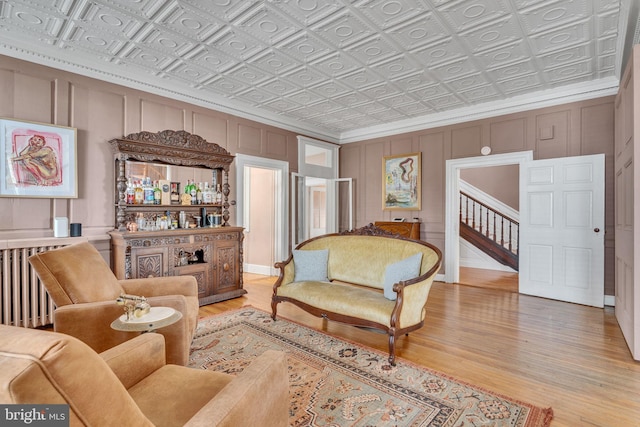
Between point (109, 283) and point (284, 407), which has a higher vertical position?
point (109, 283)

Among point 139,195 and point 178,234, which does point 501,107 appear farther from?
point 139,195

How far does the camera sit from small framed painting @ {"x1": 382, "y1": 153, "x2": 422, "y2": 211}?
20.4 ft

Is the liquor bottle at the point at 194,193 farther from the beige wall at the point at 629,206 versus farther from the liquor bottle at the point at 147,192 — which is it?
the beige wall at the point at 629,206

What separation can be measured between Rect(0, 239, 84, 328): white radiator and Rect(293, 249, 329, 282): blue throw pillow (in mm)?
2545

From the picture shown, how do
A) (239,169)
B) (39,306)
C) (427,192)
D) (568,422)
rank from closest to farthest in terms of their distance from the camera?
(568,422), (39,306), (239,169), (427,192)

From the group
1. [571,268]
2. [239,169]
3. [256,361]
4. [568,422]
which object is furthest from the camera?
[239,169]

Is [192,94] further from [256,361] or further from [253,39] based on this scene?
[256,361]

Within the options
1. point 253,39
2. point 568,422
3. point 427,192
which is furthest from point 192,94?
point 568,422

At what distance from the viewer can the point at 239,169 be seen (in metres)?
5.36

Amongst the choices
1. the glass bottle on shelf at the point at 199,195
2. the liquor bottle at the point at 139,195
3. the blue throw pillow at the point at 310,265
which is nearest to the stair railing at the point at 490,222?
the blue throw pillow at the point at 310,265

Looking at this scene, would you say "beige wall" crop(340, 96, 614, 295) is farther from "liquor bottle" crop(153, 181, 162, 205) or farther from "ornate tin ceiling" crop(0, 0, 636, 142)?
"liquor bottle" crop(153, 181, 162, 205)

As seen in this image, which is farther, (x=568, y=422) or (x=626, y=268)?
(x=626, y=268)

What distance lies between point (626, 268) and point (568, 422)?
2.06 meters

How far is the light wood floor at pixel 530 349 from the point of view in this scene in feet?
7.12
